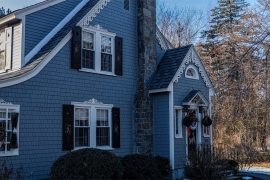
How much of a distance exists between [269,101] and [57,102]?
52.1 feet

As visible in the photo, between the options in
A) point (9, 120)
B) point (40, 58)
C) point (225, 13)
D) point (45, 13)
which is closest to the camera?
point (9, 120)

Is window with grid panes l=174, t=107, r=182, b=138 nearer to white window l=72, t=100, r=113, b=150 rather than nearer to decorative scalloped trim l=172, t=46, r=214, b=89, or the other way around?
decorative scalloped trim l=172, t=46, r=214, b=89

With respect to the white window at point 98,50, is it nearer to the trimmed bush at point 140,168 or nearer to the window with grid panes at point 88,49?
the window with grid panes at point 88,49

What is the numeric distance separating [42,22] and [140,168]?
609cm

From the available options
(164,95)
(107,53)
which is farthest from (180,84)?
(107,53)

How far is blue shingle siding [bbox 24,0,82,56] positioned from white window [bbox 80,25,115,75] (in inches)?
45.5

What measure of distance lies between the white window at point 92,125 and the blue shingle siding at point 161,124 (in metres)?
2.19

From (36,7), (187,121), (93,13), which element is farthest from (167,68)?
(36,7)

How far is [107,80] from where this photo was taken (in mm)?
13875

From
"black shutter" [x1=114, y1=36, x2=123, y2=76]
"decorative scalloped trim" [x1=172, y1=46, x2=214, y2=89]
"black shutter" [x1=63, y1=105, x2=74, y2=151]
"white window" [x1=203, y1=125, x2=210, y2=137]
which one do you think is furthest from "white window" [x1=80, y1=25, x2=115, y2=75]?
"white window" [x1=203, y1=125, x2=210, y2=137]

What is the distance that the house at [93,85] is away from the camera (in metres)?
11.2

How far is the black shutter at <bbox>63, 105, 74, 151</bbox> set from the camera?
39.6 feet

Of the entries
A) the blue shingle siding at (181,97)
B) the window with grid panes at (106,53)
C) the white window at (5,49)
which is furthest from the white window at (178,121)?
the white window at (5,49)

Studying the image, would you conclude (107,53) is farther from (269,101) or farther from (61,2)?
(269,101)
